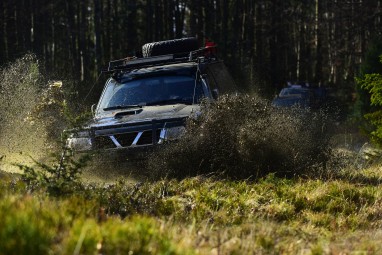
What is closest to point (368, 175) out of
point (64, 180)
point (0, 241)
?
point (64, 180)

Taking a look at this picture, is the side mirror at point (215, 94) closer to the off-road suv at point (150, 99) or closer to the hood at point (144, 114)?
the off-road suv at point (150, 99)

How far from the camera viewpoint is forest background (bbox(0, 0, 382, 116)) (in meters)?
44.0

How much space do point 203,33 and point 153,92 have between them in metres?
35.6

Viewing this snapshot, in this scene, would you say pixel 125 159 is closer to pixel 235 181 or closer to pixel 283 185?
pixel 235 181

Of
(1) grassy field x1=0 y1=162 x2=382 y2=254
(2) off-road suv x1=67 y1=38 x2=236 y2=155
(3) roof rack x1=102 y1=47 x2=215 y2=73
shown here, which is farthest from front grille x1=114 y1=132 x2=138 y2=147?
(3) roof rack x1=102 y1=47 x2=215 y2=73

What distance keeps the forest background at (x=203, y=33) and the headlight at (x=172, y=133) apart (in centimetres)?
3041

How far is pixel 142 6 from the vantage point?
47406 millimetres

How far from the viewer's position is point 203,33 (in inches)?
1859

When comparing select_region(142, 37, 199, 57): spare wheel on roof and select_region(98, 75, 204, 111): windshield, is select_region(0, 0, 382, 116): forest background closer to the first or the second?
select_region(142, 37, 199, 57): spare wheel on roof

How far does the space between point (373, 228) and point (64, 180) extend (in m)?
3.10

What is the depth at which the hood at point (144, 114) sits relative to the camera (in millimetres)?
10531

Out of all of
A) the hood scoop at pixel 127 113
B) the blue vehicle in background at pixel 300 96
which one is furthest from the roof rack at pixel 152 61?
the blue vehicle in background at pixel 300 96

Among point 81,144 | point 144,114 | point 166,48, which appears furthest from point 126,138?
point 166,48

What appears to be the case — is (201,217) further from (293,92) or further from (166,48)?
(293,92)
